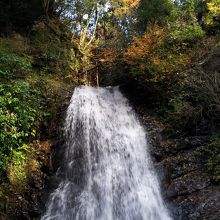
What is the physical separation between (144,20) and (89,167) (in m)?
10.6

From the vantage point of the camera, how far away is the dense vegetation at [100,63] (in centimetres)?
1080

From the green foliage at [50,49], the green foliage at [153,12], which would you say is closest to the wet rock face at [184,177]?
the green foliage at [50,49]

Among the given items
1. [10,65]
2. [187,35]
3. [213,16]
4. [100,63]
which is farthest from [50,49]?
[213,16]

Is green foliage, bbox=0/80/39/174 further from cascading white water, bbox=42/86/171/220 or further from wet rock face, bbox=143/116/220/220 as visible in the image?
wet rock face, bbox=143/116/220/220

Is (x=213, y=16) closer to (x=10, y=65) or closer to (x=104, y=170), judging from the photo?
(x=104, y=170)

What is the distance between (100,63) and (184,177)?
30.3 feet

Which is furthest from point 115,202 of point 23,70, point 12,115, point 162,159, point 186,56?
point 186,56

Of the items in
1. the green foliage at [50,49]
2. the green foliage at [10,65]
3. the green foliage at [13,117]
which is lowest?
the green foliage at [13,117]

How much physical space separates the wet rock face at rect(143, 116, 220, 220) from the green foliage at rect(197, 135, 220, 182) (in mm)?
214

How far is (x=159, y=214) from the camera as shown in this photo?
10422 mm

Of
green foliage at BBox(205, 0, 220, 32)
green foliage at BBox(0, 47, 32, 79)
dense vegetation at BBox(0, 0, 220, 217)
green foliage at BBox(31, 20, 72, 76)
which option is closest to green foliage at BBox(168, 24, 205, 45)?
dense vegetation at BBox(0, 0, 220, 217)

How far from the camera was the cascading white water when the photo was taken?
10359mm

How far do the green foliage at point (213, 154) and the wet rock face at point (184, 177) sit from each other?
0.70 feet

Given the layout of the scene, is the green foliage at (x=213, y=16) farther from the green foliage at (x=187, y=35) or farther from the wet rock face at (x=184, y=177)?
the wet rock face at (x=184, y=177)
